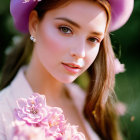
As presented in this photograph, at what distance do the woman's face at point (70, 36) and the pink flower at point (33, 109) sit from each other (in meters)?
0.26

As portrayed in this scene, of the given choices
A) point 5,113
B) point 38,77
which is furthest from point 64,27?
point 5,113

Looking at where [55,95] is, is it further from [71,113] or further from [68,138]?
[68,138]

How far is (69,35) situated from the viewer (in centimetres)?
129

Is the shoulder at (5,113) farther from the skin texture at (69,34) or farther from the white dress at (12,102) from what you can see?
the skin texture at (69,34)

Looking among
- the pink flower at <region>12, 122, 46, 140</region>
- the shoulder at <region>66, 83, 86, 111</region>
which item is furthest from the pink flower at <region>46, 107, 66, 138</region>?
the shoulder at <region>66, 83, 86, 111</region>

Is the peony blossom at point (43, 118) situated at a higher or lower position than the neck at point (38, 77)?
higher

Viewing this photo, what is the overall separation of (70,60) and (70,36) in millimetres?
113

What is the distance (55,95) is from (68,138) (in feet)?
1.90

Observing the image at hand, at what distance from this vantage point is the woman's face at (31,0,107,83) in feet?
4.13

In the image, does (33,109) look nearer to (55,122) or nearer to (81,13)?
(55,122)

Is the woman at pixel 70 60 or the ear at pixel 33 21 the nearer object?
the woman at pixel 70 60

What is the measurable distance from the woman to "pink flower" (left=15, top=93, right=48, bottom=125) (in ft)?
0.33

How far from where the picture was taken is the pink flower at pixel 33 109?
1100 mm

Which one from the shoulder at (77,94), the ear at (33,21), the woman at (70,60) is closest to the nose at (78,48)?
the woman at (70,60)
